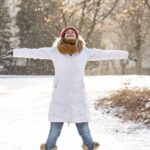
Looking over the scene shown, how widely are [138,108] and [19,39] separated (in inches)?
1609

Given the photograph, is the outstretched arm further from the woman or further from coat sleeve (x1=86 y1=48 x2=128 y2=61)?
coat sleeve (x1=86 y1=48 x2=128 y2=61)

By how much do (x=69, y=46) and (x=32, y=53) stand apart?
1.70 feet

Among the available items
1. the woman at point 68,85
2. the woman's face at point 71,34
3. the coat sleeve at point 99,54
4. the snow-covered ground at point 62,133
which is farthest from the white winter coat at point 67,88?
the snow-covered ground at point 62,133

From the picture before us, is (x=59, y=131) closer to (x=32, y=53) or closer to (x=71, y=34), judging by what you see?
(x=32, y=53)

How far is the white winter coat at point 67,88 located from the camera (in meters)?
7.55

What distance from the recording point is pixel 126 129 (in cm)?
1174

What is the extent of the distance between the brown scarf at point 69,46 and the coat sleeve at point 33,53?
0.15 m

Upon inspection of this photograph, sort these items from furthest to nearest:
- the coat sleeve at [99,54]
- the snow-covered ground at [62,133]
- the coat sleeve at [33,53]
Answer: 1. the snow-covered ground at [62,133]
2. the coat sleeve at [99,54]
3. the coat sleeve at [33,53]

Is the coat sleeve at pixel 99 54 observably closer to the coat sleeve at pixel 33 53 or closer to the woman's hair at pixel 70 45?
the woman's hair at pixel 70 45

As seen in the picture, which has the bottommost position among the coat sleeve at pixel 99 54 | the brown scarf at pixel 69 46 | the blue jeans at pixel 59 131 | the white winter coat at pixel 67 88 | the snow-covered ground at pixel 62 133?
the snow-covered ground at pixel 62 133

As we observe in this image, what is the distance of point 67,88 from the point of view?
24.9 ft

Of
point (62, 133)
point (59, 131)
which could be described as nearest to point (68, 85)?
point (59, 131)

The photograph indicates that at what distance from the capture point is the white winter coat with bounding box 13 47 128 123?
7.55 metres

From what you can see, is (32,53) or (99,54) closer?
(32,53)
